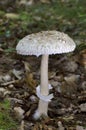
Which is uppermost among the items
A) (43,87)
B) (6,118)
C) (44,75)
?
(44,75)

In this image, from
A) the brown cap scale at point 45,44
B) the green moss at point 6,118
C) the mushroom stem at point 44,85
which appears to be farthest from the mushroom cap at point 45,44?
the green moss at point 6,118

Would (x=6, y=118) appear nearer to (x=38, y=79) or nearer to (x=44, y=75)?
(x=44, y=75)

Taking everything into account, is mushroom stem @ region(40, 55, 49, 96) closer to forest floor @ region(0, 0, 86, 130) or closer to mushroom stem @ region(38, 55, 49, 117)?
mushroom stem @ region(38, 55, 49, 117)

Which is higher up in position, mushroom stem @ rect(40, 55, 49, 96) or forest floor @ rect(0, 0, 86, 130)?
mushroom stem @ rect(40, 55, 49, 96)

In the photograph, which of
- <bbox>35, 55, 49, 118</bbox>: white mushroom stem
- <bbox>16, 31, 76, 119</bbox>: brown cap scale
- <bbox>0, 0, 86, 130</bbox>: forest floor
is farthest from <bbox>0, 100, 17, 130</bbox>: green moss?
<bbox>16, 31, 76, 119</bbox>: brown cap scale

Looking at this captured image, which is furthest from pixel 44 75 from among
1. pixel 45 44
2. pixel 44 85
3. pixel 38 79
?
pixel 38 79

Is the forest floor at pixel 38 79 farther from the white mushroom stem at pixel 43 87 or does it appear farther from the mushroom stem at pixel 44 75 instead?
the mushroom stem at pixel 44 75

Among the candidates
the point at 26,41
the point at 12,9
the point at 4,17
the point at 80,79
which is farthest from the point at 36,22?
the point at 26,41

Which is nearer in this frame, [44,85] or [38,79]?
[44,85]
